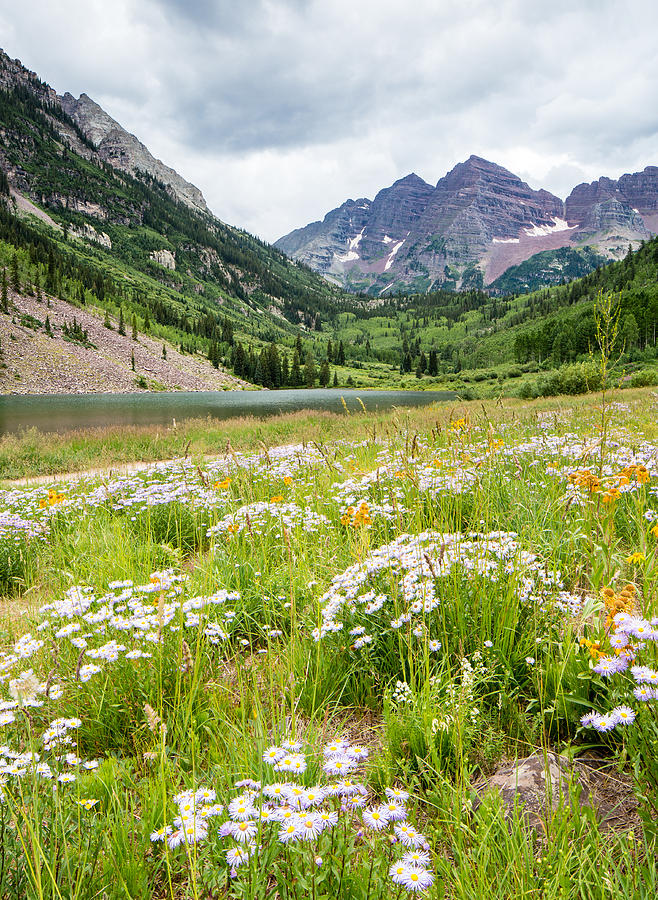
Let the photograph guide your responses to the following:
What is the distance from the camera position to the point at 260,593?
3.76 m

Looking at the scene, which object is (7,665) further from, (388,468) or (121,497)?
(121,497)

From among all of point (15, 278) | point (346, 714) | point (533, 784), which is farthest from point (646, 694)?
point (15, 278)

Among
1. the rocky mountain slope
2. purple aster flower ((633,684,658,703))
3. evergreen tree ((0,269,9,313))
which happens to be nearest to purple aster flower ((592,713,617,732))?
purple aster flower ((633,684,658,703))

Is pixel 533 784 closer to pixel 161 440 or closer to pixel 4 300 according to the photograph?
pixel 161 440

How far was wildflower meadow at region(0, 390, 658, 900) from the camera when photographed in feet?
4.79

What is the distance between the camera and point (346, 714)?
274 centimetres

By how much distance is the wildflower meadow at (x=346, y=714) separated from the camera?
4.79 ft

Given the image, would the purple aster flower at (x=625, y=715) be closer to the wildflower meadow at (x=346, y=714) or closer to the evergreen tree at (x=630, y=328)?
the wildflower meadow at (x=346, y=714)

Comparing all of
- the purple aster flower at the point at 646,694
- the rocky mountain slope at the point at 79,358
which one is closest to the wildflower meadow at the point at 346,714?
the purple aster flower at the point at 646,694

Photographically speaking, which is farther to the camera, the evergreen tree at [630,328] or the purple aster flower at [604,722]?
the evergreen tree at [630,328]

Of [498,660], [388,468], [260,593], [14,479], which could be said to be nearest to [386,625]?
[498,660]

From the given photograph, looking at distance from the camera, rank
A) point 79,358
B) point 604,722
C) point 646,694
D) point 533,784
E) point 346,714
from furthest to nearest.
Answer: point 79,358 → point 346,714 → point 533,784 → point 604,722 → point 646,694

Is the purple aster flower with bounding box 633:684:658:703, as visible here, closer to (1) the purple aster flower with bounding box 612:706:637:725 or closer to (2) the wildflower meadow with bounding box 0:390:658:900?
(2) the wildflower meadow with bounding box 0:390:658:900

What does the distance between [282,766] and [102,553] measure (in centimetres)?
453
